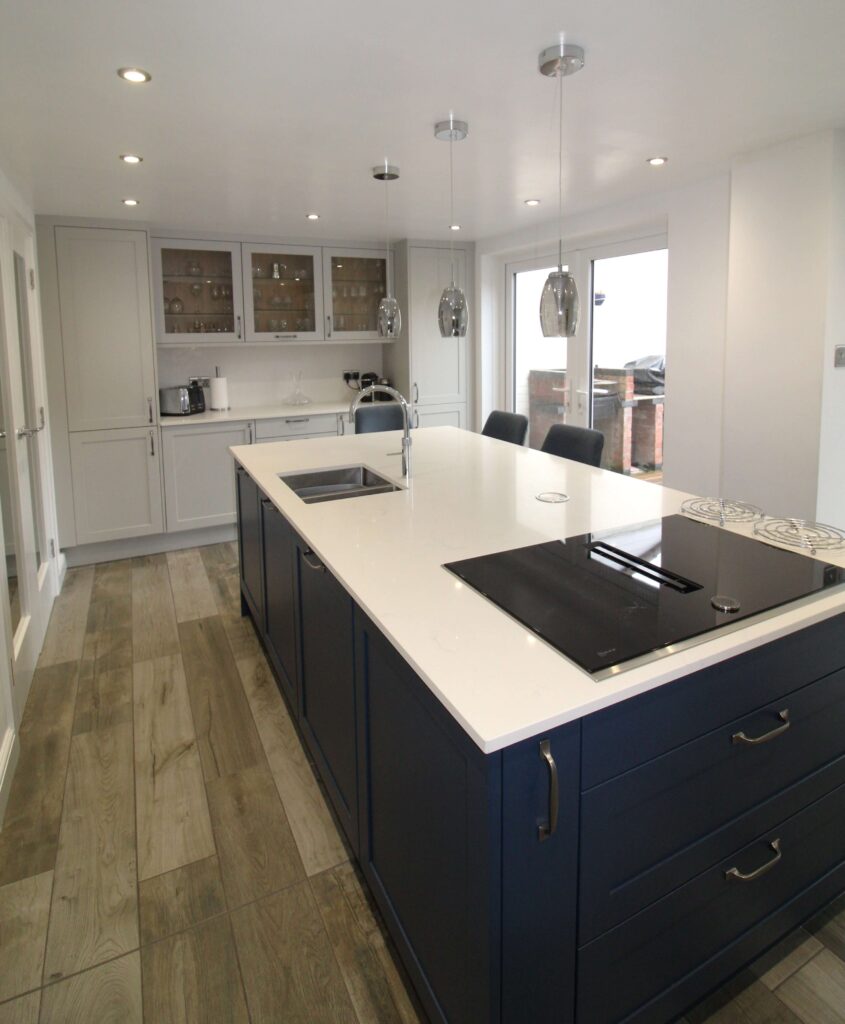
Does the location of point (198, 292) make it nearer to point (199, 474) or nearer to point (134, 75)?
point (199, 474)

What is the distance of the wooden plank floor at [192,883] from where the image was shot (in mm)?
1535

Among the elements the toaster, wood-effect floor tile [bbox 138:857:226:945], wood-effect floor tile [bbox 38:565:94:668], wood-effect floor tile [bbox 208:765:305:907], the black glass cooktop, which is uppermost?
the toaster

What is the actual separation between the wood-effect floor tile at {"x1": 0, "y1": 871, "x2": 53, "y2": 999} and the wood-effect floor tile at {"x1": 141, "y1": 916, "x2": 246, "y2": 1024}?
26 centimetres

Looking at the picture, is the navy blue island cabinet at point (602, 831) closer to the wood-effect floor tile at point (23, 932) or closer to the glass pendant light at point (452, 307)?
the wood-effect floor tile at point (23, 932)

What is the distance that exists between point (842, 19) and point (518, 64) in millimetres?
849

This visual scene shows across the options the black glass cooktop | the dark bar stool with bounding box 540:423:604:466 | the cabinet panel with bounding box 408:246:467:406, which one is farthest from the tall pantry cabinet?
the black glass cooktop

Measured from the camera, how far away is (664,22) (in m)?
1.79

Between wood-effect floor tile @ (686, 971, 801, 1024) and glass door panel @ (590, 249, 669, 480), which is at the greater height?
glass door panel @ (590, 249, 669, 480)

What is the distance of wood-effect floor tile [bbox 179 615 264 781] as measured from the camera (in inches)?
95.8

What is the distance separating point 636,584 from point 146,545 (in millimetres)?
4035

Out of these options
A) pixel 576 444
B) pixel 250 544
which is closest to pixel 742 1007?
pixel 576 444

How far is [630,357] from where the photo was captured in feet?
14.5

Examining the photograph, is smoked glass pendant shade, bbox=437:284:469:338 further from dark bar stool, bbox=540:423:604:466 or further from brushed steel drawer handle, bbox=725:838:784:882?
brushed steel drawer handle, bbox=725:838:784:882

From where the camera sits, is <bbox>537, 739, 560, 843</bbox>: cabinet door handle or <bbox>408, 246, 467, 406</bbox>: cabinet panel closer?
<bbox>537, 739, 560, 843</bbox>: cabinet door handle
